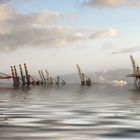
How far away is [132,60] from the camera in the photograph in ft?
622

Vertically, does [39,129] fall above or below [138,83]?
above

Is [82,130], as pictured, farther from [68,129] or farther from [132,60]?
[132,60]

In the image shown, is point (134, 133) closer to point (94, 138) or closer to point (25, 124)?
point (94, 138)

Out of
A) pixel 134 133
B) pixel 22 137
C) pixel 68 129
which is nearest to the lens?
pixel 22 137

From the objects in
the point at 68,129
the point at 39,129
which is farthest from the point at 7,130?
the point at 68,129

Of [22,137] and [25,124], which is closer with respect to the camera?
[22,137]

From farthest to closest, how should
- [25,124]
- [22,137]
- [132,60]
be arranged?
1. [132,60]
2. [25,124]
3. [22,137]

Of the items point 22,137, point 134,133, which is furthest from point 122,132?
point 22,137

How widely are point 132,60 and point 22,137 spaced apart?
176395mm

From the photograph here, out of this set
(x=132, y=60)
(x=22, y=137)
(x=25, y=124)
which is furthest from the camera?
(x=132, y=60)

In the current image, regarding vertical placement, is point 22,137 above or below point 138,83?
above

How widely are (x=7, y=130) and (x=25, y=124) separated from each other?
2724mm

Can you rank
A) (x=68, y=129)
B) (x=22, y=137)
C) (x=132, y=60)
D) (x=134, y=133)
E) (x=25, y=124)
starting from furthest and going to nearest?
1. (x=132, y=60)
2. (x=25, y=124)
3. (x=68, y=129)
4. (x=134, y=133)
5. (x=22, y=137)

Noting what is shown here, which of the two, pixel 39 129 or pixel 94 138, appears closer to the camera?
pixel 94 138
